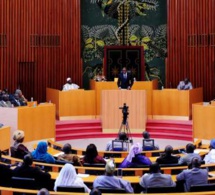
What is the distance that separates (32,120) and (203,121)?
4623 millimetres

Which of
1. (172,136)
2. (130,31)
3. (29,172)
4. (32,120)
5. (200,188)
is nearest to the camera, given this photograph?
(200,188)

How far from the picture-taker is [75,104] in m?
15.4

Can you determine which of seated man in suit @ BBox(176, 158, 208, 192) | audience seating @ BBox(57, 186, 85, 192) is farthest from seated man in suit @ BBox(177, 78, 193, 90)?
audience seating @ BBox(57, 186, 85, 192)

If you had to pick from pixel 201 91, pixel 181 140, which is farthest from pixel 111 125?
pixel 201 91

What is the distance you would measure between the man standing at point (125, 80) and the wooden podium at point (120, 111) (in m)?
0.30

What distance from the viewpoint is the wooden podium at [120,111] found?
14062mm

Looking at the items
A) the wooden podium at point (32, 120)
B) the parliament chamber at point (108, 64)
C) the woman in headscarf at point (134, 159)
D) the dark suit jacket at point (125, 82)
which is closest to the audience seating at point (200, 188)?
the woman in headscarf at point (134, 159)

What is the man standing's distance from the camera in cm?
1417

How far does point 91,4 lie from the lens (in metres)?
18.5

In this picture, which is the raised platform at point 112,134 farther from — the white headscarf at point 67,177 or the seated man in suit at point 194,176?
the white headscarf at point 67,177

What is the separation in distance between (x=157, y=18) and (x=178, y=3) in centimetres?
130

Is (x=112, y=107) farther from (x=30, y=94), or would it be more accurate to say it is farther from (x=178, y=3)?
(x=178, y=3)

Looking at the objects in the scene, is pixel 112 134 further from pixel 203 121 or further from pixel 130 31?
pixel 130 31

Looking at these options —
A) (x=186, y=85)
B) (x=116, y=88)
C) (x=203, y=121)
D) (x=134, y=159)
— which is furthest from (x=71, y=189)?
(x=186, y=85)
